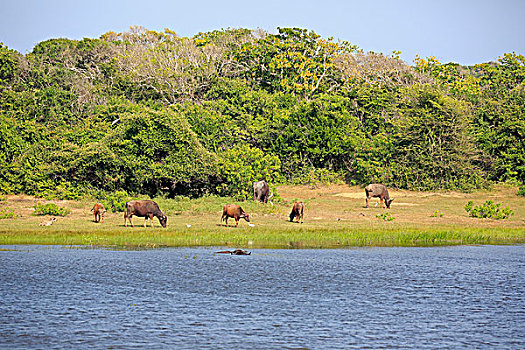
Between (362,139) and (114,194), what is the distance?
69.2 ft

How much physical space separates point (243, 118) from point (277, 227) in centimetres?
2203

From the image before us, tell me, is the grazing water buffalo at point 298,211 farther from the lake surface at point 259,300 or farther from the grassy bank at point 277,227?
the lake surface at point 259,300

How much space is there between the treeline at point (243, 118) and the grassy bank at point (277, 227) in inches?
100

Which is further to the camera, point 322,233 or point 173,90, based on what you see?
point 173,90

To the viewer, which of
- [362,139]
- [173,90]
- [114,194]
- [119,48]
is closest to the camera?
[114,194]

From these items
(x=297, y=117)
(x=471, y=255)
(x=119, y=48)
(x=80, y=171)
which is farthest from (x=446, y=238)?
(x=119, y=48)

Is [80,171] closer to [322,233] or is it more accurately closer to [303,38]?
[322,233]

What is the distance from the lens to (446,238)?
26.1m

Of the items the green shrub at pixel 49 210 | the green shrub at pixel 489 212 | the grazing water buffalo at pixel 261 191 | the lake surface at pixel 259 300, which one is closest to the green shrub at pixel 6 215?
the green shrub at pixel 49 210

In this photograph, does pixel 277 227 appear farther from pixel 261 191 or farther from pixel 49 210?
pixel 49 210

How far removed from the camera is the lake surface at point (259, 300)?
11.0 m

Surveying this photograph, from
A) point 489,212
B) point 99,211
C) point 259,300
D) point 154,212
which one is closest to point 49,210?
point 99,211

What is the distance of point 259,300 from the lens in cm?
1410

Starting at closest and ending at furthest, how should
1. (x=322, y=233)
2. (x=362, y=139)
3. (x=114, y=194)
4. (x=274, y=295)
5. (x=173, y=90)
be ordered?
(x=274, y=295), (x=322, y=233), (x=114, y=194), (x=362, y=139), (x=173, y=90)
